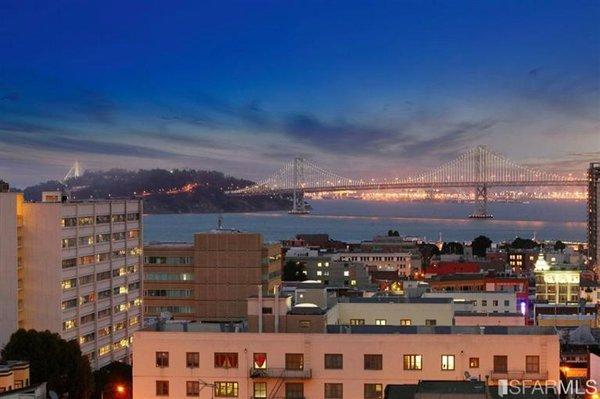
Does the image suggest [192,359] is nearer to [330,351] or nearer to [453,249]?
[330,351]

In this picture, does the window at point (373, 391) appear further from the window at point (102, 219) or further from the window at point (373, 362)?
the window at point (102, 219)

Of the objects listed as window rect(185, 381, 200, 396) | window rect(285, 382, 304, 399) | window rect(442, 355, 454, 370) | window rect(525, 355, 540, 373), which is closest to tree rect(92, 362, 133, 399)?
window rect(185, 381, 200, 396)

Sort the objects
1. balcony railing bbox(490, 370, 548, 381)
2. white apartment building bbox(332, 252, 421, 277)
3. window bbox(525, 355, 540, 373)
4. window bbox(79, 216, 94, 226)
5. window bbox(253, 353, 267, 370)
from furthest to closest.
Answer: white apartment building bbox(332, 252, 421, 277), window bbox(79, 216, 94, 226), window bbox(253, 353, 267, 370), window bbox(525, 355, 540, 373), balcony railing bbox(490, 370, 548, 381)

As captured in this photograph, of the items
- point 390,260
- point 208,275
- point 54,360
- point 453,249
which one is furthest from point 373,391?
point 453,249

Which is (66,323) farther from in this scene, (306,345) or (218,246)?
(306,345)

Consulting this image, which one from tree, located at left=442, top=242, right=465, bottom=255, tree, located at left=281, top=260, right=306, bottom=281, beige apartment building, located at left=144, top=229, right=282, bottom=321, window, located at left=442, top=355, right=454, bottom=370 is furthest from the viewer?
tree, located at left=442, top=242, right=465, bottom=255

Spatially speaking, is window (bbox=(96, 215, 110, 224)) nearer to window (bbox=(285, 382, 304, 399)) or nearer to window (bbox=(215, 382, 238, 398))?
window (bbox=(215, 382, 238, 398))
